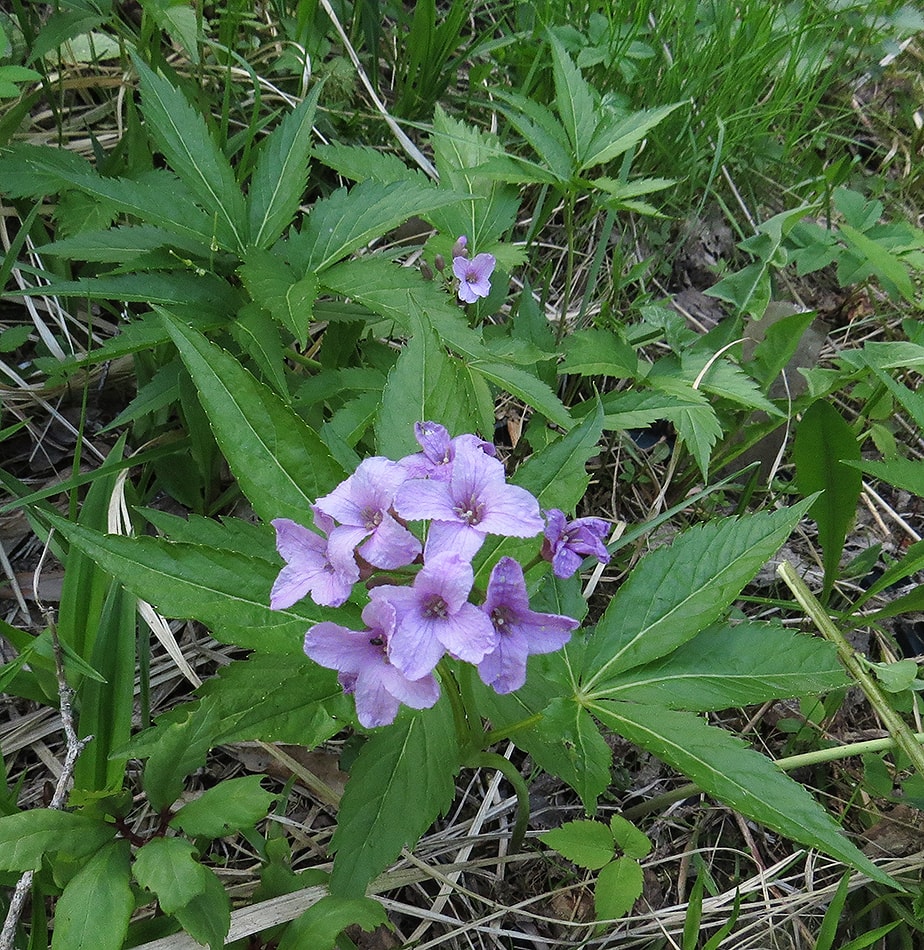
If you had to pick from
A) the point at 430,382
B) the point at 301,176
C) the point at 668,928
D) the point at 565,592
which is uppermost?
the point at 301,176

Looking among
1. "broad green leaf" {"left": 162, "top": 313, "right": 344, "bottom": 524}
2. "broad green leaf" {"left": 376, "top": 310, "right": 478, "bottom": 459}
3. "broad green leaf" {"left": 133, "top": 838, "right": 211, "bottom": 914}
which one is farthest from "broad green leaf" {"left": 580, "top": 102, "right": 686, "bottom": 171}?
"broad green leaf" {"left": 133, "top": 838, "right": 211, "bottom": 914}

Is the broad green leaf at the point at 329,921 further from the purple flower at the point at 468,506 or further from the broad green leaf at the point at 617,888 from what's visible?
the purple flower at the point at 468,506

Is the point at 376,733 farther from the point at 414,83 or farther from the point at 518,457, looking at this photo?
the point at 414,83

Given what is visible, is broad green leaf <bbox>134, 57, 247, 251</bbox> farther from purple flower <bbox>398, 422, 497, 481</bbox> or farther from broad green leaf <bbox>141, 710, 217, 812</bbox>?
broad green leaf <bbox>141, 710, 217, 812</bbox>

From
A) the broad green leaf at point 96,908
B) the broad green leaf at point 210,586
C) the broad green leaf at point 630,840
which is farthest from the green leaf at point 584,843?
the broad green leaf at point 96,908

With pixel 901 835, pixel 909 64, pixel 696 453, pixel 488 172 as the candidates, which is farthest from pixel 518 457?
pixel 909 64

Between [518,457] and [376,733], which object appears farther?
[518,457]
